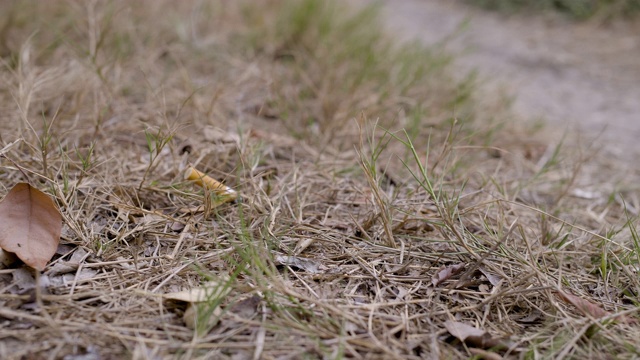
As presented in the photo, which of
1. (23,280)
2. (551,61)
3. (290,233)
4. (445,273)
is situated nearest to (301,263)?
(290,233)

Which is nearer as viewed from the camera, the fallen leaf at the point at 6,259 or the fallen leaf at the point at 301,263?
the fallen leaf at the point at 6,259

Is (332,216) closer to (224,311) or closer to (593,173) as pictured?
(224,311)

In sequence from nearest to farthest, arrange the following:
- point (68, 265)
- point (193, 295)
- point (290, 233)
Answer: point (193, 295) < point (68, 265) < point (290, 233)

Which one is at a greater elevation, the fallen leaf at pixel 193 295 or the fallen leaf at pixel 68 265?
the fallen leaf at pixel 193 295

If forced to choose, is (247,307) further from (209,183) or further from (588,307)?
(588,307)

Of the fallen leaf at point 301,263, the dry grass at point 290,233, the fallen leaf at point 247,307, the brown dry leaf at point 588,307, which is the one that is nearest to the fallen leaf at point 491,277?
the dry grass at point 290,233

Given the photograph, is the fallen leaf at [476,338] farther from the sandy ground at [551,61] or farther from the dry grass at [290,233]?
the sandy ground at [551,61]
